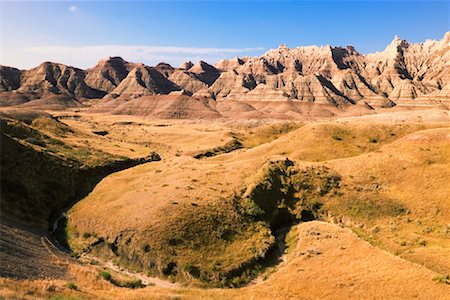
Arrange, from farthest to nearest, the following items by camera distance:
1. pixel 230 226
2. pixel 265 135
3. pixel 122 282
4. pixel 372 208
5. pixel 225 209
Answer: pixel 265 135, pixel 372 208, pixel 225 209, pixel 230 226, pixel 122 282

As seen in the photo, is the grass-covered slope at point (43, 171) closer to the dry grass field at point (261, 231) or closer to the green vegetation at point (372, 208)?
the dry grass field at point (261, 231)

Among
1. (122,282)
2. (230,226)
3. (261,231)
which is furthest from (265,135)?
(122,282)

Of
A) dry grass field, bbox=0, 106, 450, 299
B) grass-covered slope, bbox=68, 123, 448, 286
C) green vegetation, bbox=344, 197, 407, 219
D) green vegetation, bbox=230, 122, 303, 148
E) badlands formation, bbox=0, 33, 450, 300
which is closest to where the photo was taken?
dry grass field, bbox=0, 106, 450, 299

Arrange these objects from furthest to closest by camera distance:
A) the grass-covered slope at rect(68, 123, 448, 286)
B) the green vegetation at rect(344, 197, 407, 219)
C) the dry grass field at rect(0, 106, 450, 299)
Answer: the green vegetation at rect(344, 197, 407, 219) < the grass-covered slope at rect(68, 123, 448, 286) < the dry grass field at rect(0, 106, 450, 299)

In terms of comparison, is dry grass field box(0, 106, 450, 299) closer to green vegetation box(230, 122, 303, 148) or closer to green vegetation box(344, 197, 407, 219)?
green vegetation box(344, 197, 407, 219)

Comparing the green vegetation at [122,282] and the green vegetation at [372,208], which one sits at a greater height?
the green vegetation at [372,208]

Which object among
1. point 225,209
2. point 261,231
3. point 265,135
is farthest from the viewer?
point 265,135

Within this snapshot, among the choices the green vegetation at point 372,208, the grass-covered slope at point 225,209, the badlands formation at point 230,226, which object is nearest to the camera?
the badlands formation at point 230,226

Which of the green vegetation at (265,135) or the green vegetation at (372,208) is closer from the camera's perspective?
the green vegetation at (372,208)

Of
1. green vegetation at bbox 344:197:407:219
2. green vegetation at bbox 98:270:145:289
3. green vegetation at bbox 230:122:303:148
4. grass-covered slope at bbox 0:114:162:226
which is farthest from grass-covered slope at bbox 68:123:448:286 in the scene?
green vegetation at bbox 230:122:303:148

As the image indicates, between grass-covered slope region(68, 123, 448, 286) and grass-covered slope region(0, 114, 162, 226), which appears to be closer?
grass-covered slope region(68, 123, 448, 286)

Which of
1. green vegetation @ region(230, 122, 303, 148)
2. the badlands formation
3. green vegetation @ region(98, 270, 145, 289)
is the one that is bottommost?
green vegetation @ region(98, 270, 145, 289)

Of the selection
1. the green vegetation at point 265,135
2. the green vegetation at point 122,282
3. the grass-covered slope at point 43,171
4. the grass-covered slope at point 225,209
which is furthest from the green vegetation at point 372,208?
the green vegetation at point 265,135

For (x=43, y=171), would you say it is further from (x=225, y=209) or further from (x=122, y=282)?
(x=122, y=282)
